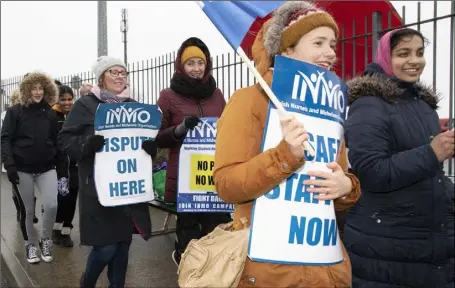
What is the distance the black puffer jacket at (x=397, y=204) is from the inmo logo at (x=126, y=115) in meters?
1.93

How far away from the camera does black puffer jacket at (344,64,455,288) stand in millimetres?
2248

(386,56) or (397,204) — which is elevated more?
(386,56)

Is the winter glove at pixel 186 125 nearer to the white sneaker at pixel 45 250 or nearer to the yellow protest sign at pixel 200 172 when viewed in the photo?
the yellow protest sign at pixel 200 172

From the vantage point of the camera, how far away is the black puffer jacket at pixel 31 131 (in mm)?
4984

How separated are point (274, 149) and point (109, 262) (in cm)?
260

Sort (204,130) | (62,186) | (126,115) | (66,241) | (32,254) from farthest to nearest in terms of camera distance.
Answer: (62,186) < (66,241) < (32,254) < (204,130) < (126,115)

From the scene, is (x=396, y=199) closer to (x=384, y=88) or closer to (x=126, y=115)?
(x=384, y=88)

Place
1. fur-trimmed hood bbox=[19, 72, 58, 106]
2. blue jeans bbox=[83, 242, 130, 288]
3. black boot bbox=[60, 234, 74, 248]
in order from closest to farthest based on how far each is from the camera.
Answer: blue jeans bbox=[83, 242, 130, 288] < fur-trimmed hood bbox=[19, 72, 58, 106] < black boot bbox=[60, 234, 74, 248]

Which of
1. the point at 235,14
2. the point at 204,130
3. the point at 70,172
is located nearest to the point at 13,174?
the point at 70,172

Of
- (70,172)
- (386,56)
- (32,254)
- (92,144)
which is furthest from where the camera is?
(70,172)

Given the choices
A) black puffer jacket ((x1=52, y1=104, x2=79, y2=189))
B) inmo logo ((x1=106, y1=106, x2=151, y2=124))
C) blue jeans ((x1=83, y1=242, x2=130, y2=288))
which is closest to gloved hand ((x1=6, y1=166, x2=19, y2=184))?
black puffer jacket ((x1=52, y1=104, x2=79, y2=189))

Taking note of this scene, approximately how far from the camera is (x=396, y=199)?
2283mm

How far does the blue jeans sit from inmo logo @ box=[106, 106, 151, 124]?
0.94m

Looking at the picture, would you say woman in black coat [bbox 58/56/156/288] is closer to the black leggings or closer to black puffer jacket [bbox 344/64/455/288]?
black puffer jacket [bbox 344/64/455/288]
